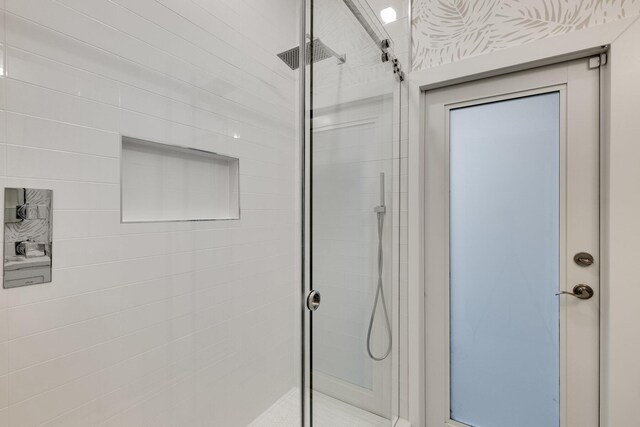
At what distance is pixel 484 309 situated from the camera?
1503 mm

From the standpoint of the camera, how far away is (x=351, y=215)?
4.34 ft

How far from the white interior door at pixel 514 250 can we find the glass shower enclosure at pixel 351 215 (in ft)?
0.78

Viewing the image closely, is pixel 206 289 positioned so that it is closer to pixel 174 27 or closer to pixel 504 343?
pixel 174 27

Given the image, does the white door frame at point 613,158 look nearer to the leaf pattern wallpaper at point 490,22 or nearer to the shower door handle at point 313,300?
the leaf pattern wallpaper at point 490,22

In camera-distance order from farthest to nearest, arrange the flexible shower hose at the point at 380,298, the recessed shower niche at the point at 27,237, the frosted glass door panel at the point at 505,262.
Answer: the flexible shower hose at the point at 380,298 < the frosted glass door panel at the point at 505,262 < the recessed shower niche at the point at 27,237

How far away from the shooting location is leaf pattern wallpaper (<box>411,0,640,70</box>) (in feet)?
3.98

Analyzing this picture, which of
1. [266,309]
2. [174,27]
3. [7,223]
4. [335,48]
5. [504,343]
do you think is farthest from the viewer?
[266,309]

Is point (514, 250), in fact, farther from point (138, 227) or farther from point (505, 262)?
point (138, 227)

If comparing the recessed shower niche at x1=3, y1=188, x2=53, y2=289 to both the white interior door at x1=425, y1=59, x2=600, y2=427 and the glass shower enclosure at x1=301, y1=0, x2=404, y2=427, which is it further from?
the white interior door at x1=425, y1=59, x2=600, y2=427

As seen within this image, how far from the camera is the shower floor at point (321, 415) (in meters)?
1.12

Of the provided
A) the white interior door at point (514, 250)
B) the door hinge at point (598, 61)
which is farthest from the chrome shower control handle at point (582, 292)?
the door hinge at point (598, 61)

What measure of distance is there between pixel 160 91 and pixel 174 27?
0.32m

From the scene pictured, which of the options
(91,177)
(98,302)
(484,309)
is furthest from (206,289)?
(484,309)

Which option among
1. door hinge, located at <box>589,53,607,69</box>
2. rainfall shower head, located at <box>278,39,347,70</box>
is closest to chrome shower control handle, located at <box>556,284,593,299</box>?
A: door hinge, located at <box>589,53,607,69</box>
